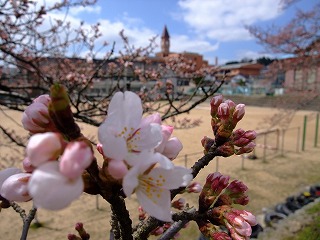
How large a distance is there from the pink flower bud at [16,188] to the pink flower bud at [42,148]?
0.38 feet

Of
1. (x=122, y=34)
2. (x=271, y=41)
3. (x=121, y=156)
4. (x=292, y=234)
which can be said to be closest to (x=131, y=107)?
(x=121, y=156)

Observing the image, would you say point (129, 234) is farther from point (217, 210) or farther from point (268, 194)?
point (268, 194)

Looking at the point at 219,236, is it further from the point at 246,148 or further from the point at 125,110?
the point at 125,110

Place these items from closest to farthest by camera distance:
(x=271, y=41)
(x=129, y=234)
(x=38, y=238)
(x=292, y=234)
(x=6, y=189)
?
(x=6, y=189) < (x=129, y=234) < (x=292, y=234) < (x=38, y=238) < (x=271, y=41)

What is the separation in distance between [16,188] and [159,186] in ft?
0.78

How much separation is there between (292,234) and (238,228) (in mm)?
3492

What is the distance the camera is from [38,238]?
15.9 ft

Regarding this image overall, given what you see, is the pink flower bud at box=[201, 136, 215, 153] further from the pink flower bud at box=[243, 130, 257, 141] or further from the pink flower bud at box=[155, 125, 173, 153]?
the pink flower bud at box=[155, 125, 173, 153]

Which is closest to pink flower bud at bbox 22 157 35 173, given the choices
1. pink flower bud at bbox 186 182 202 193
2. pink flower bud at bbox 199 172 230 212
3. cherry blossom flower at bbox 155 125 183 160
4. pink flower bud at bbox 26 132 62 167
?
pink flower bud at bbox 26 132 62 167

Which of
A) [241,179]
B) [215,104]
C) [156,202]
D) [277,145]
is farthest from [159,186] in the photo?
[277,145]

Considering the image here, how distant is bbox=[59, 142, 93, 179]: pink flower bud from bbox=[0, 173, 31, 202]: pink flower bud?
150mm

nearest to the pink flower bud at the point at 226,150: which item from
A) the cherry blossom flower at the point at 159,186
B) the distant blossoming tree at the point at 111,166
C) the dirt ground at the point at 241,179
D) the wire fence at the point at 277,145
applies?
the distant blossoming tree at the point at 111,166

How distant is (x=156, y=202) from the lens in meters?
0.45

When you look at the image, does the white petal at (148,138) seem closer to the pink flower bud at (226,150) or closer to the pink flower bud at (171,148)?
the pink flower bud at (171,148)
